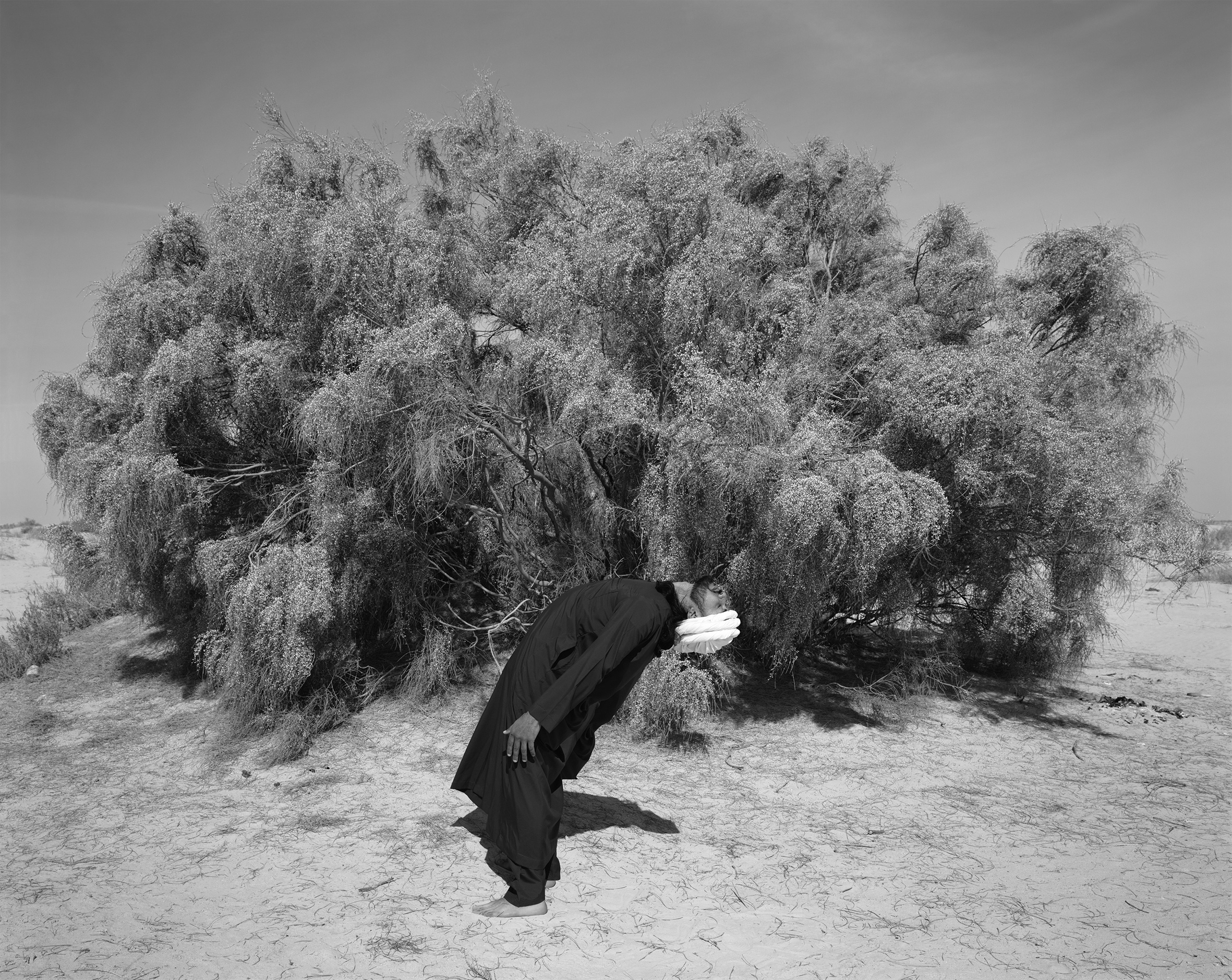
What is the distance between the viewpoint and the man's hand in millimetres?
3533

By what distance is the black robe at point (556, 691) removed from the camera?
11.8ft

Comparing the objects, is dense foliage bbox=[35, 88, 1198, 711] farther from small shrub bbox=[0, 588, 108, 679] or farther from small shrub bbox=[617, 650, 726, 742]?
small shrub bbox=[0, 588, 108, 679]

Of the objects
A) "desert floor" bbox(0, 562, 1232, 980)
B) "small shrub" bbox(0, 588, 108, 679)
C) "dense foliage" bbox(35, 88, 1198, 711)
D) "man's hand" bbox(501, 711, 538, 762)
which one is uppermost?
"dense foliage" bbox(35, 88, 1198, 711)

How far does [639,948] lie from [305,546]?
14.3 feet

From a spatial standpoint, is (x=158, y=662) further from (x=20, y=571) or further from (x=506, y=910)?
(x=20, y=571)

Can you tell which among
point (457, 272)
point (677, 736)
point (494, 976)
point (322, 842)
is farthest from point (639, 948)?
point (457, 272)

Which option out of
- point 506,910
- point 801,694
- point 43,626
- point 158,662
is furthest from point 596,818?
point 43,626

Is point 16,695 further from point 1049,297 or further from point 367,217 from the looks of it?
point 1049,297

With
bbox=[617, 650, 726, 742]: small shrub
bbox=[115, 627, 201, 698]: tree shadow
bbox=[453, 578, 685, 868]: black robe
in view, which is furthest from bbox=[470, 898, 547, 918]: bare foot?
bbox=[115, 627, 201, 698]: tree shadow

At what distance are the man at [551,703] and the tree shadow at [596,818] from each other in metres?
0.64

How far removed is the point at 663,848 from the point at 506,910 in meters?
1.11

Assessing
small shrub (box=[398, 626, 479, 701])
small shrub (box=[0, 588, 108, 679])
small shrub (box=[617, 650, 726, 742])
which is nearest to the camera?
small shrub (box=[617, 650, 726, 742])

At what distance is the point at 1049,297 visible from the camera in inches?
322

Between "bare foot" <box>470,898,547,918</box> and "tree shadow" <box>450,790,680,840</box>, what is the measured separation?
72cm
